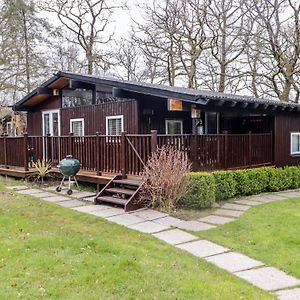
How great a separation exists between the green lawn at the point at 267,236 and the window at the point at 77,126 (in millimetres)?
6517

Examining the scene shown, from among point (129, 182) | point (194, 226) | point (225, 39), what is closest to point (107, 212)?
point (129, 182)

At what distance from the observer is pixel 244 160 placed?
10055 mm

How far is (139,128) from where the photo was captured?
404 inches

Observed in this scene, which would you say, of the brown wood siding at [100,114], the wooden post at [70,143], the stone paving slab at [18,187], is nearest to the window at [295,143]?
the brown wood siding at [100,114]

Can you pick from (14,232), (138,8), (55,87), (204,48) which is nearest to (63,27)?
(138,8)

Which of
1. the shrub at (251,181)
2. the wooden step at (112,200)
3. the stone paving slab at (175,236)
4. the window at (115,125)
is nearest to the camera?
the stone paving slab at (175,236)

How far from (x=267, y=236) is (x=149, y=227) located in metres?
1.90

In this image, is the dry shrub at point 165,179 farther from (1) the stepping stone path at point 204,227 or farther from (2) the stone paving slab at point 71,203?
(2) the stone paving slab at point 71,203

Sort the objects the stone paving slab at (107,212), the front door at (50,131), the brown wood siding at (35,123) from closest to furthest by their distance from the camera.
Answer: the stone paving slab at (107,212) < the front door at (50,131) < the brown wood siding at (35,123)

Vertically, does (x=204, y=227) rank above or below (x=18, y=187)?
below

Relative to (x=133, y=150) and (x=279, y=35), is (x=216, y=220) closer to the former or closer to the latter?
(x=133, y=150)

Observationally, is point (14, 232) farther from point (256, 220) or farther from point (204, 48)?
point (204, 48)

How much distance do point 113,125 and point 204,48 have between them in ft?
40.7

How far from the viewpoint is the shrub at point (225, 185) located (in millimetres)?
8719
